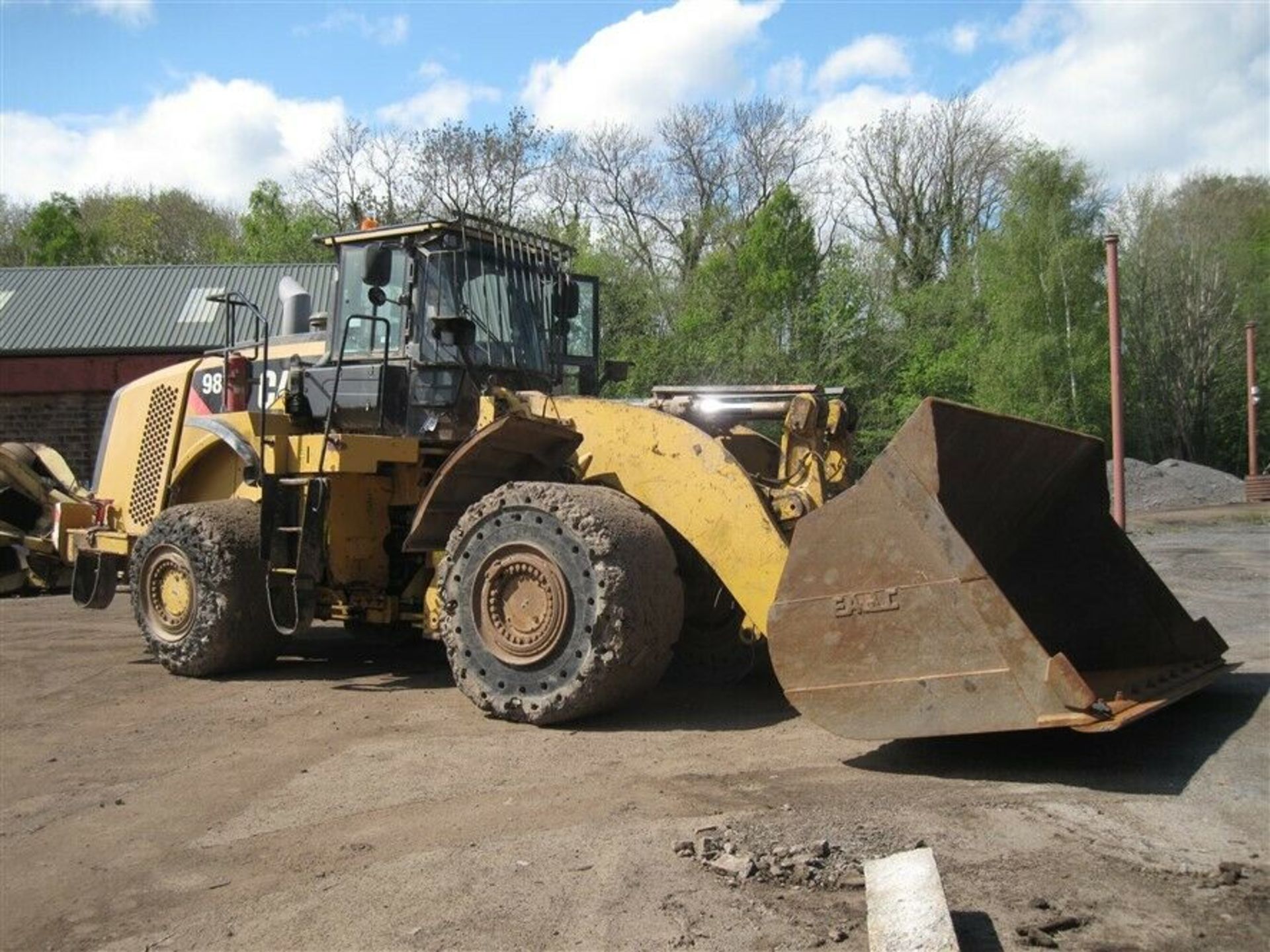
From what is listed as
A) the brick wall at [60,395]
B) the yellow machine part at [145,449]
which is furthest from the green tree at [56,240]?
the yellow machine part at [145,449]

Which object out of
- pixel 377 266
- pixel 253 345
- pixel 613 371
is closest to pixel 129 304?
pixel 253 345

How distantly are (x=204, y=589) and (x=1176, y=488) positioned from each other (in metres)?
23.8

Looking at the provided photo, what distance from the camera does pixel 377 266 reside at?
25.4 feet

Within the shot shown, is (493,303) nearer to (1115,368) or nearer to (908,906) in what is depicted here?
(908,906)

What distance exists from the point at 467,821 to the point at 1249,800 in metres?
3.02

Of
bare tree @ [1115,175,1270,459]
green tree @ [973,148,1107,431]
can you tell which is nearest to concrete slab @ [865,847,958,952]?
green tree @ [973,148,1107,431]

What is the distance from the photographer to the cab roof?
835cm

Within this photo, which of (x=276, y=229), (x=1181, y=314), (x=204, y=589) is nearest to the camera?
(x=204, y=589)

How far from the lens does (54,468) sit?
48.7ft

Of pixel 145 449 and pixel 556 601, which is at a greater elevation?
pixel 145 449

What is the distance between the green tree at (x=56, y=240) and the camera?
163 ft

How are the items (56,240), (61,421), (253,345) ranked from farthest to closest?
(56,240) → (61,421) → (253,345)

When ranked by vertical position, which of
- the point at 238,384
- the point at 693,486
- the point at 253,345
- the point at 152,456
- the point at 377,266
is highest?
the point at 377,266

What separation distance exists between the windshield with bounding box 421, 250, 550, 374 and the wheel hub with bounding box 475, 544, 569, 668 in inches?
77.1
